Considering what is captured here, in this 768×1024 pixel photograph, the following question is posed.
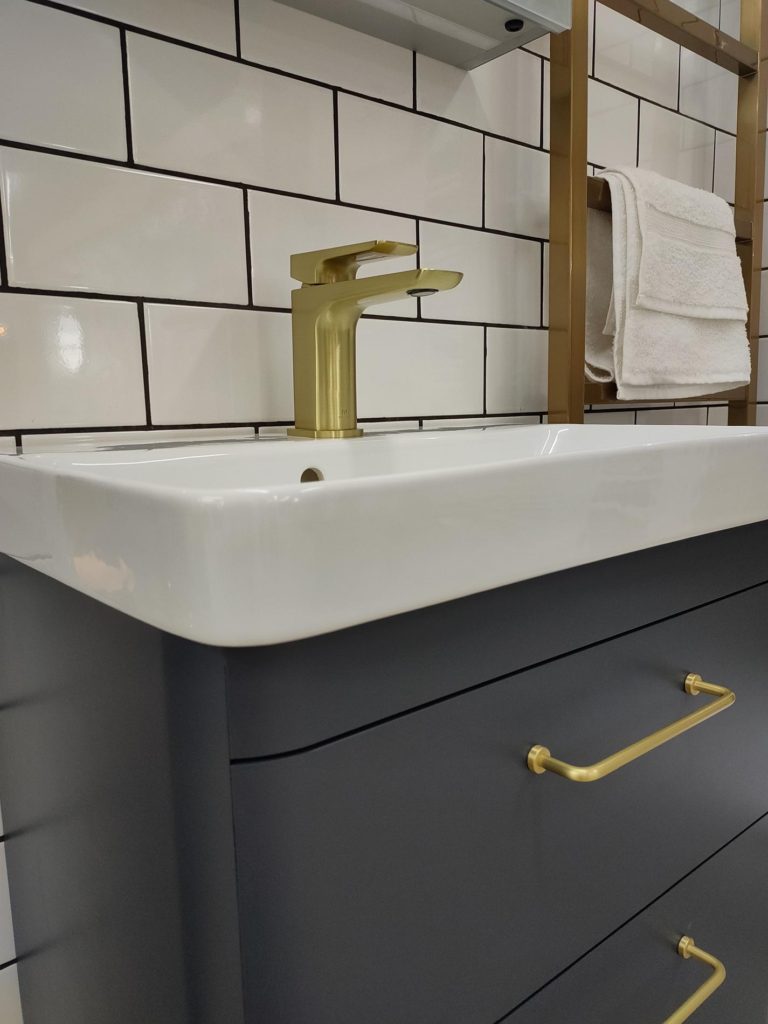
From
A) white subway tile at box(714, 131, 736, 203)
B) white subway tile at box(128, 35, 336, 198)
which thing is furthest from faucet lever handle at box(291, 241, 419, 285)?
white subway tile at box(714, 131, 736, 203)

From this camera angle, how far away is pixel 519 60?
959 millimetres

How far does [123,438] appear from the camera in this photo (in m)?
0.67

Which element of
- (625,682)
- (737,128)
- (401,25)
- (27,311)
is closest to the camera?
(625,682)

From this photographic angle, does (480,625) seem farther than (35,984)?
No

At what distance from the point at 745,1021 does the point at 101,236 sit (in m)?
0.93

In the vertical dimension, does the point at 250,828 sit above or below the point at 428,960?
above

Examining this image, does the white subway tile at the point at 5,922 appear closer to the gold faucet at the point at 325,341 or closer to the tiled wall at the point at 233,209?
the tiled wall at the point at 233,209

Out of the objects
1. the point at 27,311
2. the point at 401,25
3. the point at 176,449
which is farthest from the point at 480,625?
the point at 401,25

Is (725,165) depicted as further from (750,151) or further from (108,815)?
(108,815)

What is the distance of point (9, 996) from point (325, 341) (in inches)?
25.7

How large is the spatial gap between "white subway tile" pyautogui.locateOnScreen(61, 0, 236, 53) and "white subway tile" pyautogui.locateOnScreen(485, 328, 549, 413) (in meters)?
0.45

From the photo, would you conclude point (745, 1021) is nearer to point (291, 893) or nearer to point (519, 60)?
point (291, 893)

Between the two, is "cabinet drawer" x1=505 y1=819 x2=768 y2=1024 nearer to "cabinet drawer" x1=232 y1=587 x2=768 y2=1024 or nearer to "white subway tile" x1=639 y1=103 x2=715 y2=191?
"cabinet drawer" x1=232 y1=587 x2=768 y2=1024

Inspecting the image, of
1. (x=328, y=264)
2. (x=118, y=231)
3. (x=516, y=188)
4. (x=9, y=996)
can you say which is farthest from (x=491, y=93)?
(x=9, y=996)
